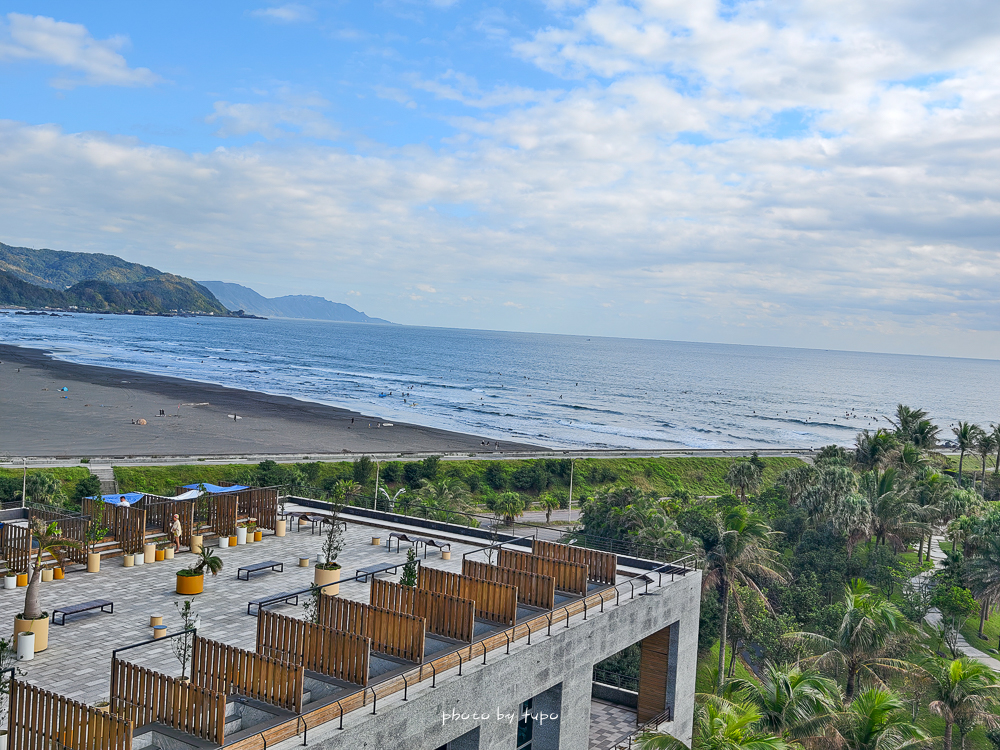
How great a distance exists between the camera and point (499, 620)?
1552 centimetres

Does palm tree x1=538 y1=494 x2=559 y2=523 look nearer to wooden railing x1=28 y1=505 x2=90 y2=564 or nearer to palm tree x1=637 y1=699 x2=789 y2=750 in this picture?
wooden railing x1=28 y1=505 x2=90 y2=564

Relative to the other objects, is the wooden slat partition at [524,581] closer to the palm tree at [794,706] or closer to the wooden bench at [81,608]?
the palm tree at [794,706]

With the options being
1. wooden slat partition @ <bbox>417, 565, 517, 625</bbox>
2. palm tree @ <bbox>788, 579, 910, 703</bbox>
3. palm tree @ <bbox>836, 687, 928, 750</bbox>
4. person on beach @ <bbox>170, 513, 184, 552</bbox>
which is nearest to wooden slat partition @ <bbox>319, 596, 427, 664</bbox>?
wooden slat partition @ <bbox>417, 565, 517, 625</bbox>

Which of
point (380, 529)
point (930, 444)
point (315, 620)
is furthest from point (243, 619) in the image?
point (930, 444)

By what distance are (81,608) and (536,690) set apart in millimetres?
9438

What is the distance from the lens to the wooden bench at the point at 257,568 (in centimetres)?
1991

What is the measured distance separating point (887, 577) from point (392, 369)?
160m

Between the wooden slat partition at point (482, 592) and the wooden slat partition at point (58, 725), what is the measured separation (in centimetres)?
736

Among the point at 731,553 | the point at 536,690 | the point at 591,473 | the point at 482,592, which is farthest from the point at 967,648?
the point at 591,473

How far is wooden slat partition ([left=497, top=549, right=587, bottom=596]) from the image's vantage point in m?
17.8

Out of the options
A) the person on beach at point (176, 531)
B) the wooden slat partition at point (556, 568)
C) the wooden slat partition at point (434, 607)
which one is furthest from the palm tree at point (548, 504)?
the wooden slat partition at point (434, 607)

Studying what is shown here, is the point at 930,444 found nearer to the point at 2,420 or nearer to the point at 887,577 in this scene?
the point at 887,577

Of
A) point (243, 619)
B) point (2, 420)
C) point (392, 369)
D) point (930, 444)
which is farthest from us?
point (392, 369)

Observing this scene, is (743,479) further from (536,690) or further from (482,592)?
(536,690)
